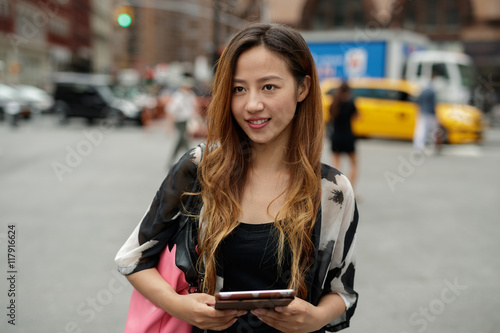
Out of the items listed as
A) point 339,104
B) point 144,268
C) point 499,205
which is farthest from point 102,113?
point 144,268

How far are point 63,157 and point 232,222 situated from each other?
39.8ft

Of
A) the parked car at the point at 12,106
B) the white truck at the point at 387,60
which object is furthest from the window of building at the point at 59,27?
the white truck at the point at 387,60

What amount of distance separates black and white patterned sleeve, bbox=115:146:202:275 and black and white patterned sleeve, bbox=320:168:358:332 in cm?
40

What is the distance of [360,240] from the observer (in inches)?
238

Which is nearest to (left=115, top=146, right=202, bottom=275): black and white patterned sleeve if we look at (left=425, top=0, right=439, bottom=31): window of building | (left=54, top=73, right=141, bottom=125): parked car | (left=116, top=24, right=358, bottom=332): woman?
(left=116, top=24, right=358, bottom=332): woman

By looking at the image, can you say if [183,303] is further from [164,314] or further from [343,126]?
[343,126]

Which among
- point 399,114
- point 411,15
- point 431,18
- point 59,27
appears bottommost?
point 399,114

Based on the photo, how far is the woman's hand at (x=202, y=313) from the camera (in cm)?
142

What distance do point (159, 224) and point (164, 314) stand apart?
10.3 inches

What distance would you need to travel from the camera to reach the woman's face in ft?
5.12

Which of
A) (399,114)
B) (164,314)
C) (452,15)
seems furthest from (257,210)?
(452,15)

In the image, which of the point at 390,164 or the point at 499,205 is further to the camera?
the point at 390,164

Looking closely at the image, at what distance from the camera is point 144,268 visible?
5.22 ft

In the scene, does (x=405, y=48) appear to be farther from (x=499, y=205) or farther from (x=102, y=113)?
(x=499, y=205)
